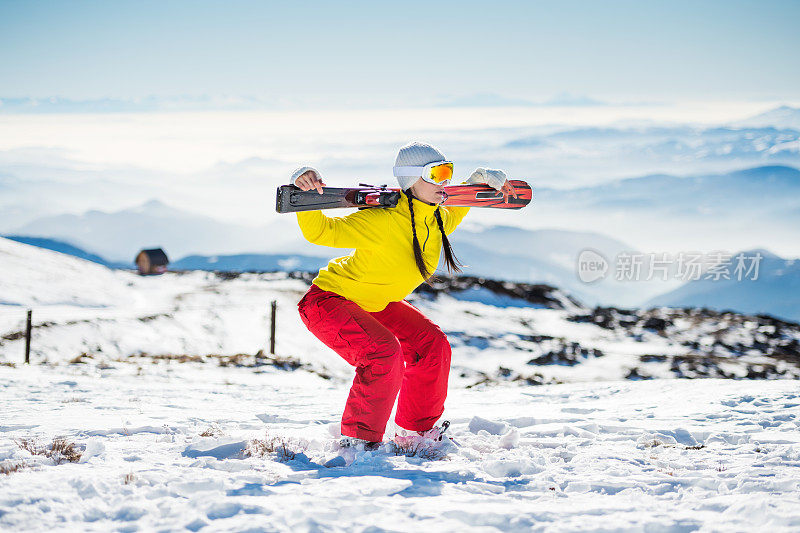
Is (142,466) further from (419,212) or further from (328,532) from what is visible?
(419,212)

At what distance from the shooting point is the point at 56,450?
459cm

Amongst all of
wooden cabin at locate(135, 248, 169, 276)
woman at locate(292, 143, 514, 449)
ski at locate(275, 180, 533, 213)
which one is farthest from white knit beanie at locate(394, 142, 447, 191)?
wooden cabin at locate(135, 248, 169, 276)

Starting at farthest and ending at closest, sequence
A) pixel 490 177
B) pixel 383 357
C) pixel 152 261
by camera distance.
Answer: pixel 152 261, pixel 490 177, pixel 383 357

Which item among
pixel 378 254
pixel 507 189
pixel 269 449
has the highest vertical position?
pixel 507 189

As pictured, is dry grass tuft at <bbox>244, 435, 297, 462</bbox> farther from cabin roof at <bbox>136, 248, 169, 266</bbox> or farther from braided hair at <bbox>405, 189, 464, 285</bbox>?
cabin roof at <bbox>136, 248, 169, 266</bbox>

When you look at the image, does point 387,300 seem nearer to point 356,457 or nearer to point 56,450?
point 356,457

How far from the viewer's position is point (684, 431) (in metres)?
5.88

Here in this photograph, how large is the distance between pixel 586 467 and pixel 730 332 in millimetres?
23417

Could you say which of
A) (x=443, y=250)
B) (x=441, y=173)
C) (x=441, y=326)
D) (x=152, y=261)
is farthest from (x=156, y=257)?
(x=441, y=173)

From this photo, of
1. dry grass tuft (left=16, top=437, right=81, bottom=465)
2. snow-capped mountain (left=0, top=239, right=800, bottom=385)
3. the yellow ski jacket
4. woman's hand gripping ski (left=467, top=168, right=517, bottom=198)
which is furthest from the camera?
snow-capped mountain (left=0, top=239, right=800, bottom=385)

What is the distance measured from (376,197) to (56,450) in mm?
2984

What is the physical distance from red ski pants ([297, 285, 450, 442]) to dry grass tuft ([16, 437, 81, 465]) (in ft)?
6.22

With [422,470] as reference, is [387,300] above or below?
above

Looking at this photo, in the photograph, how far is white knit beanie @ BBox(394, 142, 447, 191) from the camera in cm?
520
